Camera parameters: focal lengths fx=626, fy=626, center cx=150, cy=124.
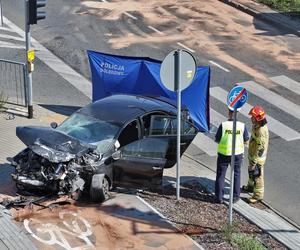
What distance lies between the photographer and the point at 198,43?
70.4 ft

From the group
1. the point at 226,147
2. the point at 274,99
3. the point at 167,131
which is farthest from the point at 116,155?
the point at 274,99

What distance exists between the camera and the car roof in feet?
37.4

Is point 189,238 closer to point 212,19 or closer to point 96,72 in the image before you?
point 96,72

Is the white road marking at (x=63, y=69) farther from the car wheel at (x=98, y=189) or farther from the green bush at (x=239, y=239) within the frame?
the green bush at (x=239, y=239)

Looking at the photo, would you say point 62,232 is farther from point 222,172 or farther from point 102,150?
point 222,172

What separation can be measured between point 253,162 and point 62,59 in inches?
377

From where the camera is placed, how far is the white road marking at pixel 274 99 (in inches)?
647

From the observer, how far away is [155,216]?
1016cm

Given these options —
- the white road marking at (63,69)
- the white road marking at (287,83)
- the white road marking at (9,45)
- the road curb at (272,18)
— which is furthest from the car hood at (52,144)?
the road curb at (272,18)

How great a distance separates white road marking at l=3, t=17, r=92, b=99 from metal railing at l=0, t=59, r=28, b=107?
4.86 feet

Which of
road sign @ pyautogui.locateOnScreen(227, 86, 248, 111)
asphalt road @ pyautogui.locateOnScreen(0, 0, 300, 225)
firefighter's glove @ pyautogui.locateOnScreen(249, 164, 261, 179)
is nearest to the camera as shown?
road sign @ pyautogui.locateOnScreen(227, 86, 248, 111)

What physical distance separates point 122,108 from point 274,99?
665 cm

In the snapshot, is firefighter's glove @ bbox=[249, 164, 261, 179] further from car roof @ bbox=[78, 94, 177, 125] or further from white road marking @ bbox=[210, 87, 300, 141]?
white road marking @ bbox=[210, 87, 300, 141]

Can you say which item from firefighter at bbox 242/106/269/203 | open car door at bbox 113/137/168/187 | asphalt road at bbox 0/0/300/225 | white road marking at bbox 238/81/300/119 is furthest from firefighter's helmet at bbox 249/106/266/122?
white road marking at bbox 238/81/300/119
